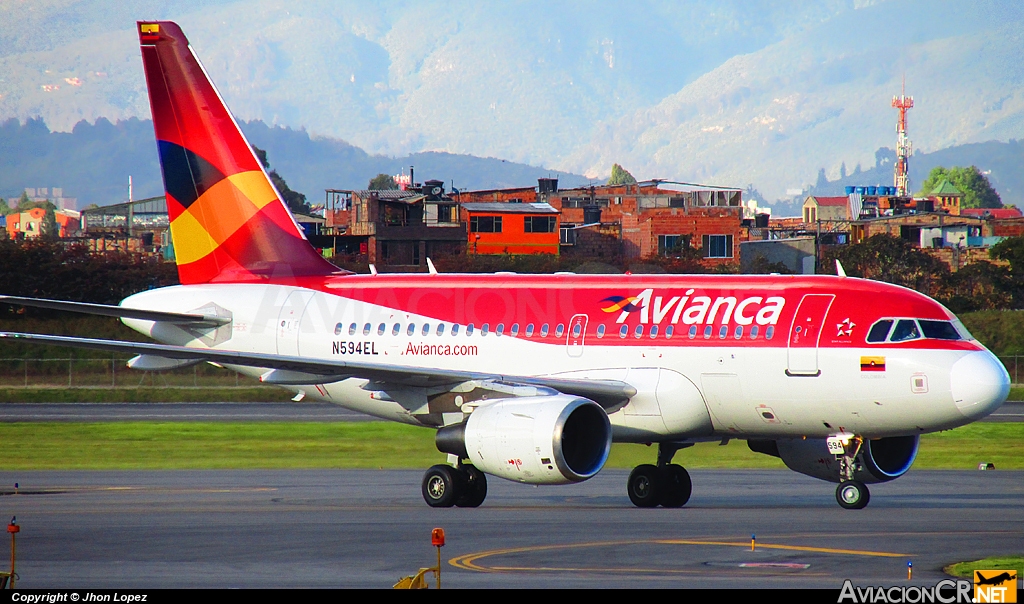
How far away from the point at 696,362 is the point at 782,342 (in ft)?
A: 5.84

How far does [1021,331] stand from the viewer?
7881cm

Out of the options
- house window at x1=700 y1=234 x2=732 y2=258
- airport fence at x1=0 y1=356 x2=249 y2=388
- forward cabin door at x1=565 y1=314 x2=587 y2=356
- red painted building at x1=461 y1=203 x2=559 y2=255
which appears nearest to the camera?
forward cabin door at x1=565 y1=314 x2=587 y2=356

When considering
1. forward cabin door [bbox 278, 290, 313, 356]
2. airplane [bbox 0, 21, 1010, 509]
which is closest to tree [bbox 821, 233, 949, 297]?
forward cabin door [bbox 278, 290, 313, 356]

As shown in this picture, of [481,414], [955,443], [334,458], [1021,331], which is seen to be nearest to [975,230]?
[1021,331]

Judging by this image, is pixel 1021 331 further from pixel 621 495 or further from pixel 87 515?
pixel 87 515

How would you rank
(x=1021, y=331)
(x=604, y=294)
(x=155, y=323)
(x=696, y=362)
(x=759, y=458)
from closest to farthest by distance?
1. (x=696, y=362)
2. (x=604, y=294)
3. (x=155, y=323)
4. (x=759, y=458)
5. (x=1021, y=331)

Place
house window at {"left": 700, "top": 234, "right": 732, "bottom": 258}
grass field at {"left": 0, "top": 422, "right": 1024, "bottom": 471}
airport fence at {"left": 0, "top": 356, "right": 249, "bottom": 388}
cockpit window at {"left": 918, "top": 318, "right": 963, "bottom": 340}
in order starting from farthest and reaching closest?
1. house window at {"left": 700, "top": 234, "right": 732, "bottom": 258}
2. airport fence at {"left": 0, "top": 356, "right": 249, "bottom": 388}
3. grass field at {"left": 0, "top": 422, "right": 1024, "bottom": 471}
4. cockpit window at {"left": 918, "top": 318, "right": 963, "bottom": 340}

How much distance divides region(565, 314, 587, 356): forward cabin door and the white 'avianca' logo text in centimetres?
58

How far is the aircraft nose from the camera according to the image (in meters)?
25.4

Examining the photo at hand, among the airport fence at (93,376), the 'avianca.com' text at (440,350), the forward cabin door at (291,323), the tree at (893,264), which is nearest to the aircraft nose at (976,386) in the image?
the 'avianca.com' text at (440,350)

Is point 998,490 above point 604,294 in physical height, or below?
below

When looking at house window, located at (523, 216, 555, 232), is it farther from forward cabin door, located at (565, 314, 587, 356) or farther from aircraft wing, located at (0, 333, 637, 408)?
aircraft wing, located at (0, 333, 637, 408)

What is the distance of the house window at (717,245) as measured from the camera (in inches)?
4500

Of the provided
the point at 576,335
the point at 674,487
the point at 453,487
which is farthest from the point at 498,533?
the point at 576,335
